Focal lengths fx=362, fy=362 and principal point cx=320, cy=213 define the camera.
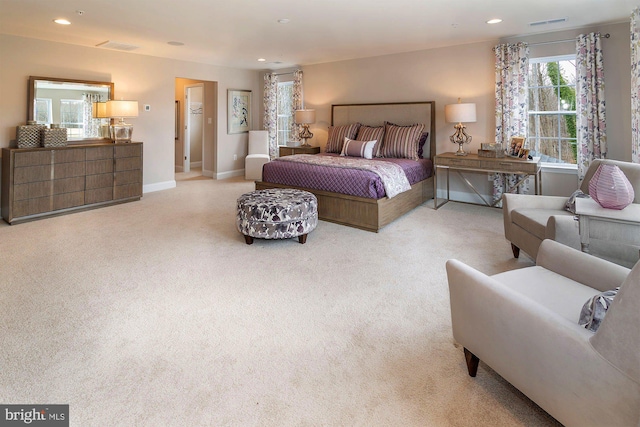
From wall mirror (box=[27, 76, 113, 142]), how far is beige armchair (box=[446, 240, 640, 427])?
19.2 ft

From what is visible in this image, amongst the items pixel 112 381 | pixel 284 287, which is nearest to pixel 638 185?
pixel 284 287

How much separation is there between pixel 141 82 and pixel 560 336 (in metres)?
6.88

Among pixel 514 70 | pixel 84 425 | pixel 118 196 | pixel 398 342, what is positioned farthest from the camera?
pixel 118 196

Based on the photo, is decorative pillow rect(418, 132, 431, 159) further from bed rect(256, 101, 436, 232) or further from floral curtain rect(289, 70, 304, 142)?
floral curtain rect(289, 70, 304, 142)

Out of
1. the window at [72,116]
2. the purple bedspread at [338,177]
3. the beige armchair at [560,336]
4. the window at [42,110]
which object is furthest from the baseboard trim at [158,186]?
the beige armchair at [560,336]

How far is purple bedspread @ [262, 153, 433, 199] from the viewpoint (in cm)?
432

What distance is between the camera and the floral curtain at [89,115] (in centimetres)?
551

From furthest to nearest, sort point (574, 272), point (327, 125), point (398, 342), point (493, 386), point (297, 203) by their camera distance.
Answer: point (327, 125) < point (297, 203) < point (398, 342) < point (574, 272) < point (493, 386)

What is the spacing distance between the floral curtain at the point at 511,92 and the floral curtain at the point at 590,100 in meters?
0.61

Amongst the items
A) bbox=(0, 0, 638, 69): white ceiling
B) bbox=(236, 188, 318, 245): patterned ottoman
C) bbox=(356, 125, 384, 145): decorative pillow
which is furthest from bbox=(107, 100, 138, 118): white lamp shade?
bbox=(356, 125, 384, 145): decorative pillow

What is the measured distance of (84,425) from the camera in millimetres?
1487

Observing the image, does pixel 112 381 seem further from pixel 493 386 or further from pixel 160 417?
pixel 493 386

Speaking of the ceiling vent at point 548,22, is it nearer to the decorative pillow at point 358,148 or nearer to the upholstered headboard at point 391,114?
the upholstered headboard at point 391,114

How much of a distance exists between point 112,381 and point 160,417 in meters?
0.40
